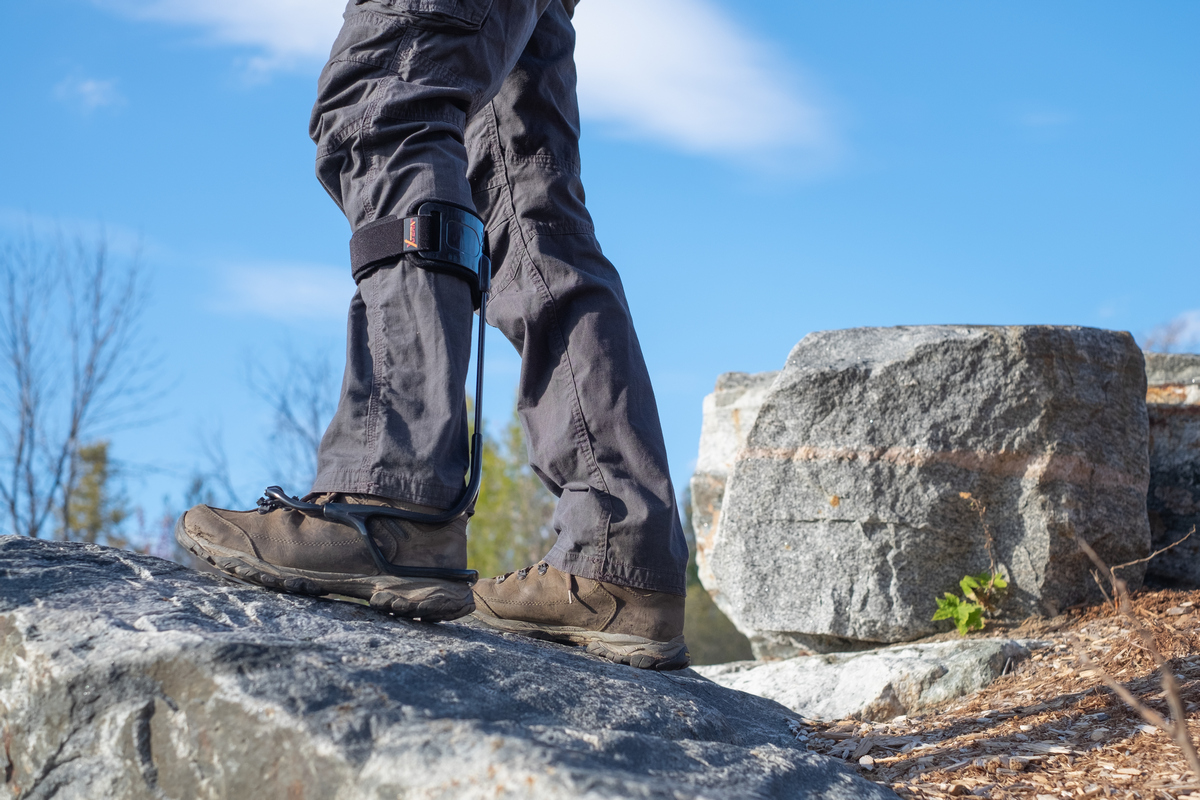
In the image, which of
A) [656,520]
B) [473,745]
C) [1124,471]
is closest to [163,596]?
[473,745]

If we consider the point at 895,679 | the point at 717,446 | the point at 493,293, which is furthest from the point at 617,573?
the point at 717,446

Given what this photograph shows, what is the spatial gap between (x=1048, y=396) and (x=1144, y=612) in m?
0.95

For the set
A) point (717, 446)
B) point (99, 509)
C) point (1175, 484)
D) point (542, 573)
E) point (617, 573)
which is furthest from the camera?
point (99, 509)

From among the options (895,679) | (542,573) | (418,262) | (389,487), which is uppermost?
(418,262)

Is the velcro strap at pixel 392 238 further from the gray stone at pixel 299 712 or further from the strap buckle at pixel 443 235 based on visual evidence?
the gray stone at pixel 299 712

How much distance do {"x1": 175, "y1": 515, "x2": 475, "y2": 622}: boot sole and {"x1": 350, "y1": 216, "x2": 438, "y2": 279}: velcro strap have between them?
2.37ft

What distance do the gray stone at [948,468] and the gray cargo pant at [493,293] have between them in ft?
6.14

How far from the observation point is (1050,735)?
2340 millimetres

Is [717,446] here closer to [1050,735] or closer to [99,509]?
[1050,735]

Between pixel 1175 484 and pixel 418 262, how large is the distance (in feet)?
13.3

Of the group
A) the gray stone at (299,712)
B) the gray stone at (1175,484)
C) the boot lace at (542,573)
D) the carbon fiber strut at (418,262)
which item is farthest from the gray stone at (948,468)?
the carbon fiber strut at (418,262)

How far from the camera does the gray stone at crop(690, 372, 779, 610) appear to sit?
568 centimetres

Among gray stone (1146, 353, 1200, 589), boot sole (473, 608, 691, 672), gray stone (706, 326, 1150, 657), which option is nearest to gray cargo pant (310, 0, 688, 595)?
boot sole (473, 608, 691, 672)

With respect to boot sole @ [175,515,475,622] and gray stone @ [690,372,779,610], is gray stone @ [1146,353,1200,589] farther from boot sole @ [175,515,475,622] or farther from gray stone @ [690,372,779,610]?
boot sole @ [175,515,475,622]
